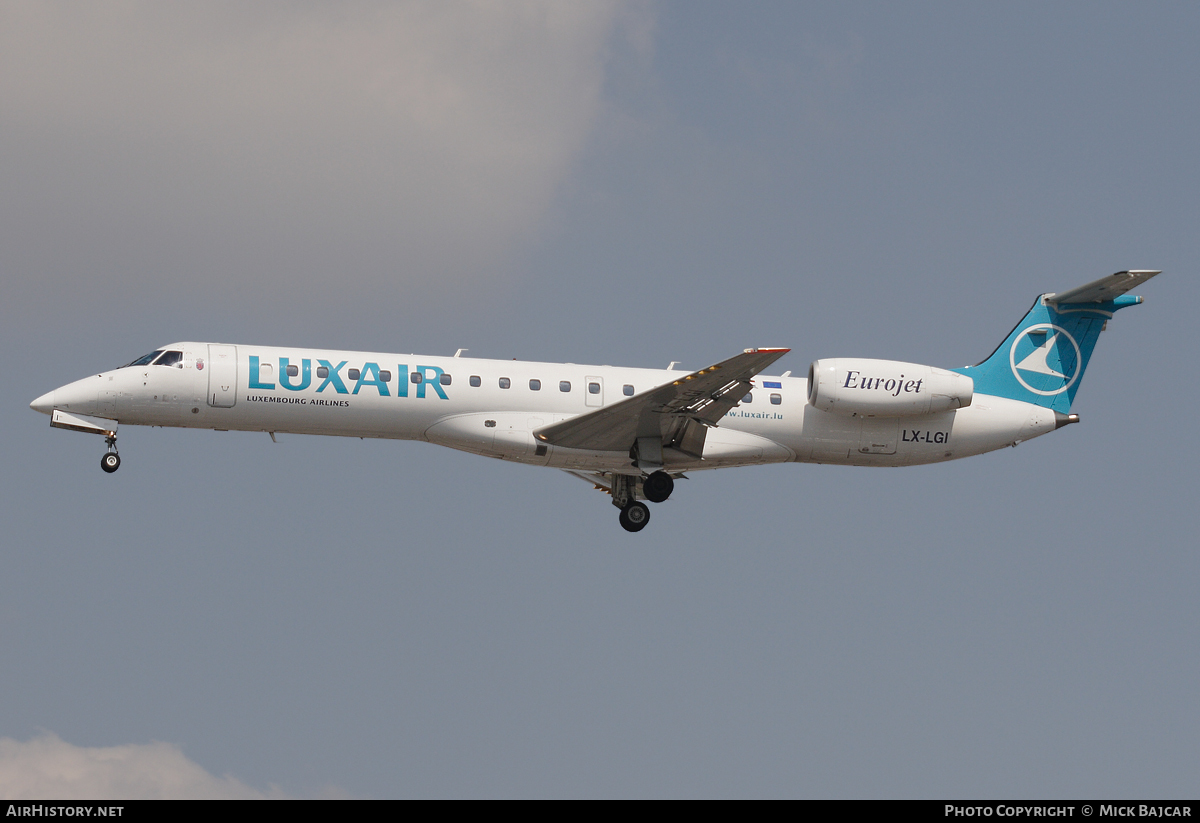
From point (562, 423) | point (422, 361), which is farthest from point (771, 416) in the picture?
point (422, 361)

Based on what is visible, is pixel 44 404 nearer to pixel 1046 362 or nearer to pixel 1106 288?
pixel 1046 362

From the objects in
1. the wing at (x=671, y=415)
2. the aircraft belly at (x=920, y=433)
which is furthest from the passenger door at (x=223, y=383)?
the aircraft belly at (x=920, y=433)

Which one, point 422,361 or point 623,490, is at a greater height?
point 422,361

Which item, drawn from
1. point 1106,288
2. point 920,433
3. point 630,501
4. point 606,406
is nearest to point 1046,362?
point 1106,288

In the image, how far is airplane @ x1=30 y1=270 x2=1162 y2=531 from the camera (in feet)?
92.0

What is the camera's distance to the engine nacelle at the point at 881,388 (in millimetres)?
29562

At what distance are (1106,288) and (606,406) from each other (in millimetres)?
11783

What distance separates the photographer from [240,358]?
92.7 ft

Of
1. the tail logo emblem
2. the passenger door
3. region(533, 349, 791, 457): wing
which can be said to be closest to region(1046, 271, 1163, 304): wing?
the tail logo emblem

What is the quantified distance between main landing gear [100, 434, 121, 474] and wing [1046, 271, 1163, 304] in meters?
20.7

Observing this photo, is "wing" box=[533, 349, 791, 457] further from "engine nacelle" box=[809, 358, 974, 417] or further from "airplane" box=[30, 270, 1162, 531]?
"engine nacelle" box=[809, 358, 974, 417]

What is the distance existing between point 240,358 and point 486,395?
4962 millimetres

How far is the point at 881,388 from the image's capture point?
97.5ft

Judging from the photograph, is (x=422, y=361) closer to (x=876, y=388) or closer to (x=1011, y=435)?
(x=876, y=388)
